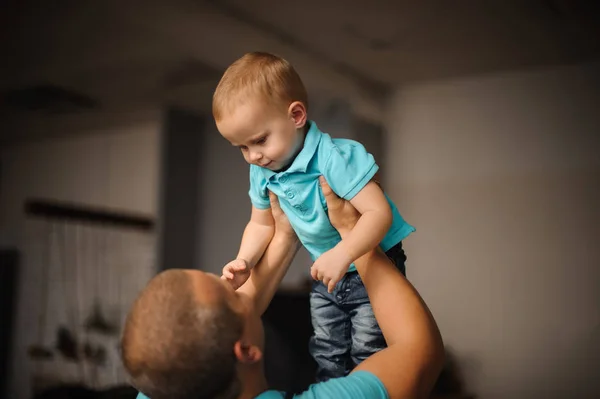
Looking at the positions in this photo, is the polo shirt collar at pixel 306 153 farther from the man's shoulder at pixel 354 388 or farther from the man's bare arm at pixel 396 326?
the man's shoulder at pixel 354 388

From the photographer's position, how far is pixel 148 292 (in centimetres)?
54

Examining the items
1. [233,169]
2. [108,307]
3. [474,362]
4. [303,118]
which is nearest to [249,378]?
[303,118]

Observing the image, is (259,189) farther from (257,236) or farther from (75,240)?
(75,240)

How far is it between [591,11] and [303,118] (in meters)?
0.54

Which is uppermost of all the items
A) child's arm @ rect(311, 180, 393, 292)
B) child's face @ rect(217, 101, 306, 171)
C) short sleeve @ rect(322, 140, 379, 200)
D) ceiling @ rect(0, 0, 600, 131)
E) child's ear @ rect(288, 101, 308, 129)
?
ceiling @ rect(0, 0, 600, 131)

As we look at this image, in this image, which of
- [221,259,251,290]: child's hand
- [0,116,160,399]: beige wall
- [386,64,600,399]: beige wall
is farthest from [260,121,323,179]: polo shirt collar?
[0,116,160,399]: beige wall

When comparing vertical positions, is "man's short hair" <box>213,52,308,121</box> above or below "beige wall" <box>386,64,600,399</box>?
above

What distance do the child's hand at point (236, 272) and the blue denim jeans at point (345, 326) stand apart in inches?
3.4

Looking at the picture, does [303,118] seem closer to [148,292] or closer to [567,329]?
[148,292]

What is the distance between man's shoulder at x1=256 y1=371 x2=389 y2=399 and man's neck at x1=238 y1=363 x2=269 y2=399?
0.05 meters

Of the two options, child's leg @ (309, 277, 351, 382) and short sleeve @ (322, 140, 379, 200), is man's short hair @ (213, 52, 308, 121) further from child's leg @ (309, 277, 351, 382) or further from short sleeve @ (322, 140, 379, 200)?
child's leg @ (309, 277, 351, 382)

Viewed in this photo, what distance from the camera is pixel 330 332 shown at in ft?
2.22

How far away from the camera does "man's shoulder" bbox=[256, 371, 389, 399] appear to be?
53 centimetres

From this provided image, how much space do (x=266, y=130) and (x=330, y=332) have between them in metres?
0.24
